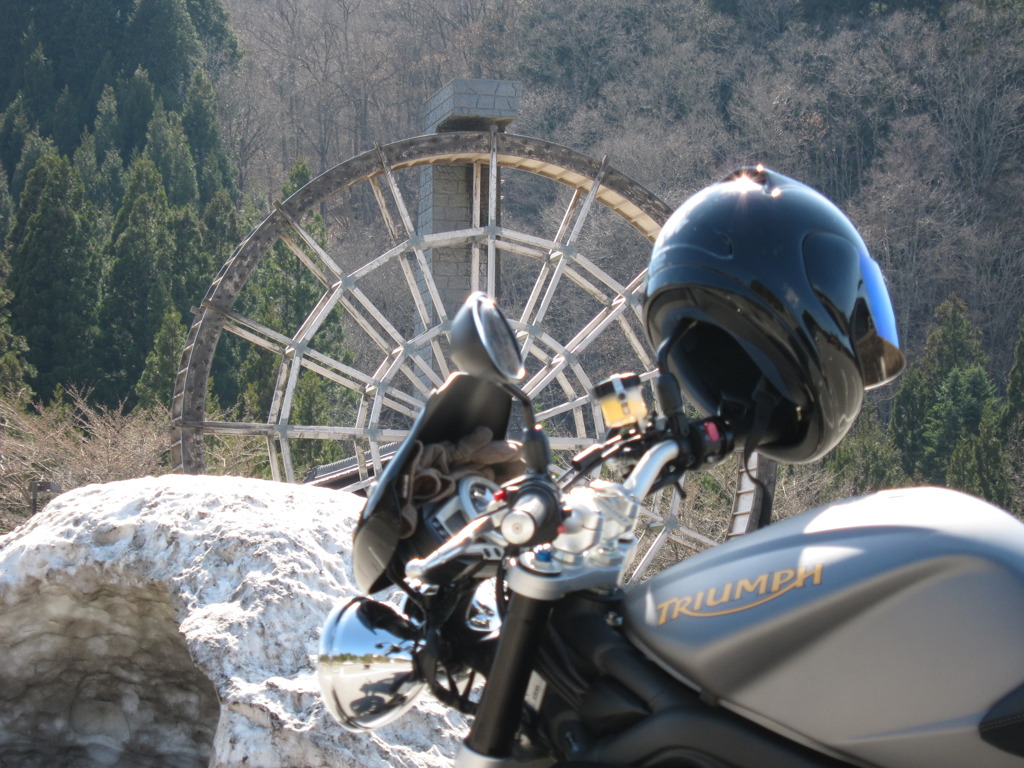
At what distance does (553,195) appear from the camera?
1340 inches

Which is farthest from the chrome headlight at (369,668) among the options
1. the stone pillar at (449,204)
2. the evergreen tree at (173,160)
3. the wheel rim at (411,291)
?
the evergreen tree at (173,160)

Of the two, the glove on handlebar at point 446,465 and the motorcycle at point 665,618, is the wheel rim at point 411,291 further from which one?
the motorcycle at point 665,618

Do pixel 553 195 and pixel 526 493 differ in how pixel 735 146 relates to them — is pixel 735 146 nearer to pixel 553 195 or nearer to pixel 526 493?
pixel 553 195

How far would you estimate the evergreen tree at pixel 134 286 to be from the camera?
73.7 feet

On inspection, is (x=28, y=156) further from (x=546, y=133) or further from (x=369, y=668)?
(x=369, y=668)

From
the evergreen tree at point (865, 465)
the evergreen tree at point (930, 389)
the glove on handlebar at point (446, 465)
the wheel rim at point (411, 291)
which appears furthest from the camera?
the evergreen tree at point (930, 389)

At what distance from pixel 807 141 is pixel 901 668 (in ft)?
105

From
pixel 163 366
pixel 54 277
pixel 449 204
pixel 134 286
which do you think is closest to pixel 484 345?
pixel 449 204

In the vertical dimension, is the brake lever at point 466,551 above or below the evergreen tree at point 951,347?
above

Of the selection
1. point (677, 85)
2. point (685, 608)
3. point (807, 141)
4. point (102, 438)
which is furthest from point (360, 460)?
point (677, 85)

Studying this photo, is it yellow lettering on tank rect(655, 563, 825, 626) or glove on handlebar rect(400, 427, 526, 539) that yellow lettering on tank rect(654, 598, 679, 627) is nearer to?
yellow lettering on tank rect(655, 563, 825, 626)

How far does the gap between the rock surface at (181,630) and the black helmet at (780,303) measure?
1568 mm

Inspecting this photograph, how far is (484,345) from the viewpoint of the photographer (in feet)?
4.77

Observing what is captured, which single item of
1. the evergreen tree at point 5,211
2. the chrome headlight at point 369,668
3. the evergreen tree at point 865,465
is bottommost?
the evergreen tree at point 865,465
